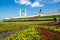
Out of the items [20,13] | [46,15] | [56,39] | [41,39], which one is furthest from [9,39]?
[46,15]

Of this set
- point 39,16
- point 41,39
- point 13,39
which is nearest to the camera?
point 13,39

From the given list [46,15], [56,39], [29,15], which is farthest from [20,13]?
[56,39]

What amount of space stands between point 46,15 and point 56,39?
2635 centimetres

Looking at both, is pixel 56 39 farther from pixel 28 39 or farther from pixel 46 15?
pixel 46 15

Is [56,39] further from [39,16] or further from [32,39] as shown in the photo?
[39,16]

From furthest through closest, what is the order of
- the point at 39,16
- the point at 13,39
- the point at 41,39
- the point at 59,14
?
the point at 59,14, the point at 39,16, the point at 41,39, the point at 13,39

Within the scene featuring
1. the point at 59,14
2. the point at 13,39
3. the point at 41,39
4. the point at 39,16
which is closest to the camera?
the point at 13,39

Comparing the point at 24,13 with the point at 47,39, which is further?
the point at 24,13

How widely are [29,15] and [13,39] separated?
27.6 metres

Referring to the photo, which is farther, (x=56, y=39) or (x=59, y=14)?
(x=59, y=14)

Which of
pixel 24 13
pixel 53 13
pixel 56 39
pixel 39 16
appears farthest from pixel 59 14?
pixel 56 39

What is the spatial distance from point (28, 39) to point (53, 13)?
28.3m

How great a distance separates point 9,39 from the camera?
295 inches

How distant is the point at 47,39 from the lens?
7.89 metres
